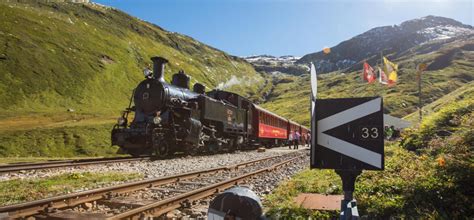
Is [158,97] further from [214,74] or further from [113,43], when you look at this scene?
[214,74]

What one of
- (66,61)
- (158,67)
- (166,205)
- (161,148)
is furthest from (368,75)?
(66,61)

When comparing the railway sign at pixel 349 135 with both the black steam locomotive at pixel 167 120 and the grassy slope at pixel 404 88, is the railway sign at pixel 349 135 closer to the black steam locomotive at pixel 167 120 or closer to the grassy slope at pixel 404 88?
the black steam locomotive at pixel 167 120

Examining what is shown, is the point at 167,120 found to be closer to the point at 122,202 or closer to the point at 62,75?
the point at 122,202

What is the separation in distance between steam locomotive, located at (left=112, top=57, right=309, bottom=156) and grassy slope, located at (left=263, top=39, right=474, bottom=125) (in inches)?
2439

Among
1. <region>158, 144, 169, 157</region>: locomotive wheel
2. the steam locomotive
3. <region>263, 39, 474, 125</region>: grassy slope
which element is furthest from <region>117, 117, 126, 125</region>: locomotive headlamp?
<region>263, 39, 474, 125</region>: grassy slope

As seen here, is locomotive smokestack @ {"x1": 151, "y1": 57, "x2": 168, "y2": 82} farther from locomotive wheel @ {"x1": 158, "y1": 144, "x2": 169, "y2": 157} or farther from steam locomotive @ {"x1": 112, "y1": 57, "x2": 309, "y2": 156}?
locomotive wheel @ {"x1": 158, "y1": 144, "x2": 169, "y2": 157}

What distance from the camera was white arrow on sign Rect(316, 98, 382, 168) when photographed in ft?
12.0

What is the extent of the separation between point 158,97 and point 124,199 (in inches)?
483

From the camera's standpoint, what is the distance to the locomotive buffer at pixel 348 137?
366 centimetres

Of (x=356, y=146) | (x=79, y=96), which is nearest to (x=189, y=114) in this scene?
(x=356, y=146)

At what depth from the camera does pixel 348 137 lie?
12.3ft

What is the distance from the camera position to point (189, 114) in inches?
818

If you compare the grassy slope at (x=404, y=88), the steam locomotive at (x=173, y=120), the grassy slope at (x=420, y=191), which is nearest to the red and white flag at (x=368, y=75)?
the steam locomotive at (x=173, y=120)

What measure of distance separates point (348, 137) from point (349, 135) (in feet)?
0.10
